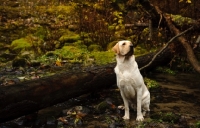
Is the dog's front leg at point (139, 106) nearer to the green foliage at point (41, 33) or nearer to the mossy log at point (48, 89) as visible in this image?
the mossy log at point (48, 89)

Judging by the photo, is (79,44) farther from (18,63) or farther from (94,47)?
(18,63)

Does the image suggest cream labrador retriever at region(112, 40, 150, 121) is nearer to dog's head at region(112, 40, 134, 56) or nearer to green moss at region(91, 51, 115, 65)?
dog's head at region(112, 40, 134, 56)

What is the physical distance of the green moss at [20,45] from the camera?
1270 cm

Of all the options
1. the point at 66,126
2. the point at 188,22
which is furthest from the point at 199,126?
the point at 188,22

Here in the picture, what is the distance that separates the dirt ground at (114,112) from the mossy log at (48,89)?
25 cm

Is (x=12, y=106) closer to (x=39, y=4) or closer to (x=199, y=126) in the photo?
(x=199, y=126)

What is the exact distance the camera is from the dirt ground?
18.6ft

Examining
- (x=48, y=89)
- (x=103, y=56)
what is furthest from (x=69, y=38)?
(x=48, y=89)

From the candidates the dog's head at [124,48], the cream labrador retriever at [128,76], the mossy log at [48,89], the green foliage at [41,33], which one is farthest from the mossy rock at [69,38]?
the dog's head at [124,48]

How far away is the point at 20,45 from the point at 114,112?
25.0ft

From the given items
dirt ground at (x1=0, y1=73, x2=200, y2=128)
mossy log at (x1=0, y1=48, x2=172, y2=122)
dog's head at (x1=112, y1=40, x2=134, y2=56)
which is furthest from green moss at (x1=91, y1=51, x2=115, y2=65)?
dog's head at (x1=112, y1=40, x2=134, y2=56)

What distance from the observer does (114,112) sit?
639 cm

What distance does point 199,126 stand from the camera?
18.0 feet

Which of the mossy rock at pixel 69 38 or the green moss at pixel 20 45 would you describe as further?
the mossy rock at pixel 69 38
